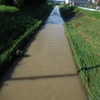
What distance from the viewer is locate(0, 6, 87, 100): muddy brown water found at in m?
4.07

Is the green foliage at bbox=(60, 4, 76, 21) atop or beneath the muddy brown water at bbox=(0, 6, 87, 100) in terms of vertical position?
atop

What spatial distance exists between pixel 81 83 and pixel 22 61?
11.5ft

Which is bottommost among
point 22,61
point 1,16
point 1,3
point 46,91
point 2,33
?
point 46,91

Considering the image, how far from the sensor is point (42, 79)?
15.6 feet

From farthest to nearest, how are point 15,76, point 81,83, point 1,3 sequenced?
point 1,3 < point 15,76 < point 81,83

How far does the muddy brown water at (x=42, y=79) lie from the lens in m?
4.07

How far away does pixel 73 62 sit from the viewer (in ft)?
20.1

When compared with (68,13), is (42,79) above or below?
below

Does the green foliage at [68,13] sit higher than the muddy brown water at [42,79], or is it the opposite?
the green foliage at [68,13]

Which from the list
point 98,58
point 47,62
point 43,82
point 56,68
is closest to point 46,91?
point 43,82

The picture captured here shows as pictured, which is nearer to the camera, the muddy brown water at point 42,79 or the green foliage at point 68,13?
the muddy brown water at point 42,79

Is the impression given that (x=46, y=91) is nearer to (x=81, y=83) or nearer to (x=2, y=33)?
(x=81, y=83)

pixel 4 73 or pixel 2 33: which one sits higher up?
pixel 2 33

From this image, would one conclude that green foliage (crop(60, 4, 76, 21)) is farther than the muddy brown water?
Yes
